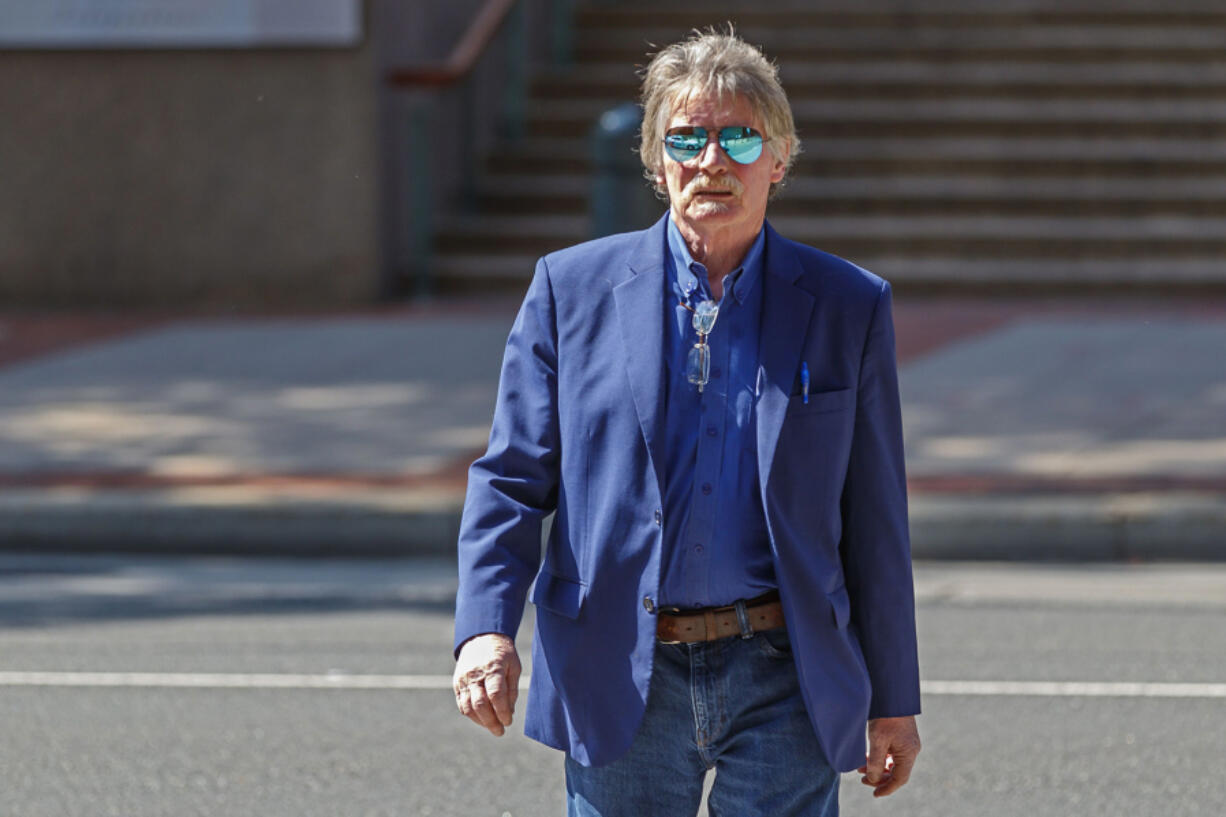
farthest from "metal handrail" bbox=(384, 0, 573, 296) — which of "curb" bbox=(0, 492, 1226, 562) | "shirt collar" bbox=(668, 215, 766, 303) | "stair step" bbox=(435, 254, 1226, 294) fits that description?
"shirt collar" bbox=(668, 215, 766, 303)

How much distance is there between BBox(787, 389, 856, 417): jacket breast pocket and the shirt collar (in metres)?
0.19

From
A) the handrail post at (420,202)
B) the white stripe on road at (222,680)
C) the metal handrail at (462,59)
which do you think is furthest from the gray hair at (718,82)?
the handrail post at (420,202)

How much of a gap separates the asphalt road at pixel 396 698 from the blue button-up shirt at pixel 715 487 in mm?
2501

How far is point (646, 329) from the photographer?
3.14 meters

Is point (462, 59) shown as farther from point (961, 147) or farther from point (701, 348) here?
point (701, 348)

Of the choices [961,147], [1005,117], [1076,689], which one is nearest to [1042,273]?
[961,147]

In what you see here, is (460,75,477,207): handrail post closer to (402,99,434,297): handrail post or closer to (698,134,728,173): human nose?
(402,99,434,297): handrail post

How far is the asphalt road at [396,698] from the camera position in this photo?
5543 mm

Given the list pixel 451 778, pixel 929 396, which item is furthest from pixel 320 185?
pixel 451 778

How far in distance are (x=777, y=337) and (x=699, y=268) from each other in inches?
6.5

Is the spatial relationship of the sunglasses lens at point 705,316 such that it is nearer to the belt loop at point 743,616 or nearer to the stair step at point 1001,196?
the belt loop at point 743,616

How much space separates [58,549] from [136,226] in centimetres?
656

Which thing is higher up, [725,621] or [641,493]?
[641,493]

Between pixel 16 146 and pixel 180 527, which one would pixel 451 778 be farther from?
pixel 16 146
